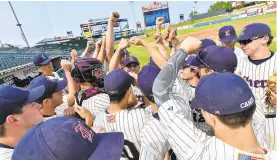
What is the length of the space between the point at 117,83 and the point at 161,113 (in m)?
0.74

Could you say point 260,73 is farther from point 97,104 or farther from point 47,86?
point 47,86

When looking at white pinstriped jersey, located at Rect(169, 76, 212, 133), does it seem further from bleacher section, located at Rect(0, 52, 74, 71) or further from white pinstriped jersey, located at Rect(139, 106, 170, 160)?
bleacher section, located at Rect(0, 52, 74, 71)

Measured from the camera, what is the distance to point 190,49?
78.2 inches

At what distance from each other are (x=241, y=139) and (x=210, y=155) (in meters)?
Result: 0.20

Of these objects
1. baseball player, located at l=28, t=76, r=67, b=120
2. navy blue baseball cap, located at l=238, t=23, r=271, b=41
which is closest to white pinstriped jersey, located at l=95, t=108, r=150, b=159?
baseball player, located at l=28, t=76, r=67, b=120

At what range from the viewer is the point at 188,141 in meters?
1.58

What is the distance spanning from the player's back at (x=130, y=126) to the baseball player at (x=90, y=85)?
24.2 inches

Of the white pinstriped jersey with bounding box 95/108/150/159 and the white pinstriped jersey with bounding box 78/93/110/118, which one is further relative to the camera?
the white pinstriped jersey with bounding box 78/93/110/118

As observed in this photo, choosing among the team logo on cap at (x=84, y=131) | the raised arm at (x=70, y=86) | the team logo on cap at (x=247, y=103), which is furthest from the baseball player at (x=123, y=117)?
the raised arm at (x=70, y=86)

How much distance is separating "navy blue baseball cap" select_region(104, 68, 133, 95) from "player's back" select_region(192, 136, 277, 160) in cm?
100

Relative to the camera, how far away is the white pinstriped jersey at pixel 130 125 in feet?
7.25

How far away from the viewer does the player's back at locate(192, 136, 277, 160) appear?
1.37 meters

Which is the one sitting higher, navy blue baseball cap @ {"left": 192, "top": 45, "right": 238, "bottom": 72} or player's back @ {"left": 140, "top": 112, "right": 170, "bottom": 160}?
navy blue baseball cap @ {"left": 192, "top": 45, "right": 238, "bottom": 72}

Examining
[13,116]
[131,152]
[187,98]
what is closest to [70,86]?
[13,116]
